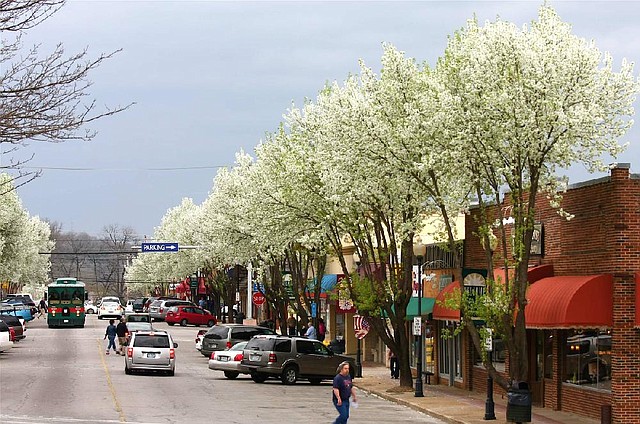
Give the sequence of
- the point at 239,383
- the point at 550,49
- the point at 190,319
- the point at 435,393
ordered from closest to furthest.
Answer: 1. the point at 550,49
2. the point at 435,393
3. the point at 239,383
4. the point at 190,319

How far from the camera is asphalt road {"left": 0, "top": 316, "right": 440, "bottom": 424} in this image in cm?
2698

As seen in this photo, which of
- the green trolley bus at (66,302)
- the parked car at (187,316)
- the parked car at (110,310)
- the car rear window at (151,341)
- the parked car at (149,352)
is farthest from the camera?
the parked car at (110,310)

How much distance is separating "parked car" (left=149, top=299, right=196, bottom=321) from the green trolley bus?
432 inches

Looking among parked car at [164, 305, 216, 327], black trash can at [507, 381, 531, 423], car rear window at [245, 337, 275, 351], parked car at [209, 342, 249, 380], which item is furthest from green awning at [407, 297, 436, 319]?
parked car at [164, 305, 216, 327]

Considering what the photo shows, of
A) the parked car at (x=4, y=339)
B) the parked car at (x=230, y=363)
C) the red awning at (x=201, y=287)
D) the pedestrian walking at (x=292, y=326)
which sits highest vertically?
the red awning at (x=201, y=287)

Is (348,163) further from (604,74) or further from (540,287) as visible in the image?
(604,74)

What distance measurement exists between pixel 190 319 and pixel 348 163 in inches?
2410

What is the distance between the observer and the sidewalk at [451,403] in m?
28.0

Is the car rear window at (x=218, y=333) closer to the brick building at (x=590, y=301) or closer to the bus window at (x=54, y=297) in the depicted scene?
the brick building at (x=590, y=301)

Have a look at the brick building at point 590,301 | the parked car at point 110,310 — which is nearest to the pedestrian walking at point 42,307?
the parked car at point 110,310

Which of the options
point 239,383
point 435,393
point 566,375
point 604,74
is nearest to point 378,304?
point 435,393

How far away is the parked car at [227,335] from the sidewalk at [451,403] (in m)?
6.52

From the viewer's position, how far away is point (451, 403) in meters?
32.4

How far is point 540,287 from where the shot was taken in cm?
2864
